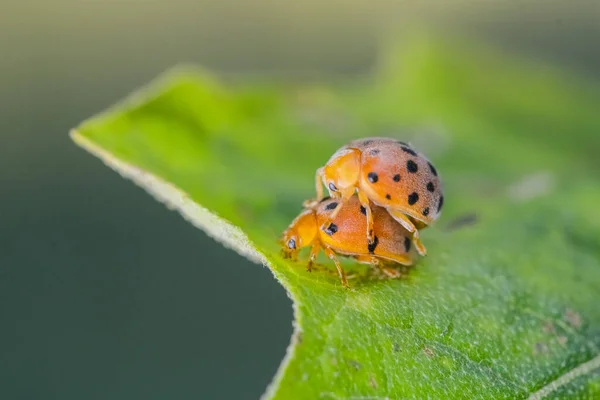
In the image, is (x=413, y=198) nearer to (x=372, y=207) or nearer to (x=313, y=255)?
(x=372, y=207)

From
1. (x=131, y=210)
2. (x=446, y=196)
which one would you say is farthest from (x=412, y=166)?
(x=131, y=210)

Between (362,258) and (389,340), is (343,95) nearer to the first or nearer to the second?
(362,258)

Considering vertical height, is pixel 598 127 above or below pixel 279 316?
above

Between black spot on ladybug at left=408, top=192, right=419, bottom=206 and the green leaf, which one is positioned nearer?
the green leaf

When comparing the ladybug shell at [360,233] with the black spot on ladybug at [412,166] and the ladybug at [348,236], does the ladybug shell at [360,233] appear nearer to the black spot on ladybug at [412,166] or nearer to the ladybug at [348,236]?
the ladybug at [348,236]

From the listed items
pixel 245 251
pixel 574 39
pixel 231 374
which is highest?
pixel 245 251

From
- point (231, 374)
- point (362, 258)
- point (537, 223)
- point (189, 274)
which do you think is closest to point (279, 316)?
point (231, 374)

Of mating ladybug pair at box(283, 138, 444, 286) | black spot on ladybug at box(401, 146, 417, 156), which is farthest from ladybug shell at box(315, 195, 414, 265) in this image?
black spot on ladybug at box(401, 146, 417, 156)

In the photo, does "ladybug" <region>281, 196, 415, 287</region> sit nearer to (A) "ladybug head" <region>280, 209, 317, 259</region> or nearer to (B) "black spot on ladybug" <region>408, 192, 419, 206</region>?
(A) "ladybug head" <region>280, 209, 317, 259</region>
